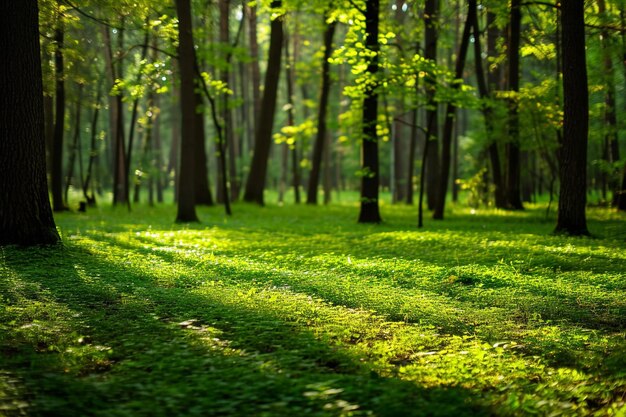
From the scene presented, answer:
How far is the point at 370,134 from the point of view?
1442 centimetres

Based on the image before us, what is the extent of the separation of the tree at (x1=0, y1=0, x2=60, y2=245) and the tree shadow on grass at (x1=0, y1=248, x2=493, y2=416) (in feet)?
7.69

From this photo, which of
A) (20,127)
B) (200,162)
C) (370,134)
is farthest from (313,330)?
(200,162)

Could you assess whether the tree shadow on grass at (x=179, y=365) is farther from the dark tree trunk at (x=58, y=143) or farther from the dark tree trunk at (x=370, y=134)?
the dark tree trunk at (x=58, y=143)

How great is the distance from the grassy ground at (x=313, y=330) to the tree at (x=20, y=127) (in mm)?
564

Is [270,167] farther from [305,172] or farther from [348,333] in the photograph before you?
[348,333]

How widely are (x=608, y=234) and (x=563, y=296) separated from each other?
19.4ft

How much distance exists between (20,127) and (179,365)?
234 inches

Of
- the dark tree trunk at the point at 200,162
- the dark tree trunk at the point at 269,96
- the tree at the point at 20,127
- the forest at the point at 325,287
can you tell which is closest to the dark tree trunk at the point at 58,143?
the forest at the point at 325,287

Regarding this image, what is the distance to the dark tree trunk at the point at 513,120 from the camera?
17328 millimetres

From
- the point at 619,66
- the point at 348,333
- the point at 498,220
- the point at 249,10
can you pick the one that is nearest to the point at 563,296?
the point at 348,333

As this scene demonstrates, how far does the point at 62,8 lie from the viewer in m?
10.5

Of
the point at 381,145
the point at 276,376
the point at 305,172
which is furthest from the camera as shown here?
the point at 305,172

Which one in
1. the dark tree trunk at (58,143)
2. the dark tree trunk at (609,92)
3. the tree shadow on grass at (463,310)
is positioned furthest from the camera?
the dark tree trunk at (58,143)

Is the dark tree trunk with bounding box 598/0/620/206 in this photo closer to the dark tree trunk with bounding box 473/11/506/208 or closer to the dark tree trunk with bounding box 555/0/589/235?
the dark tree trunk with bounding box 473/11/506/208
